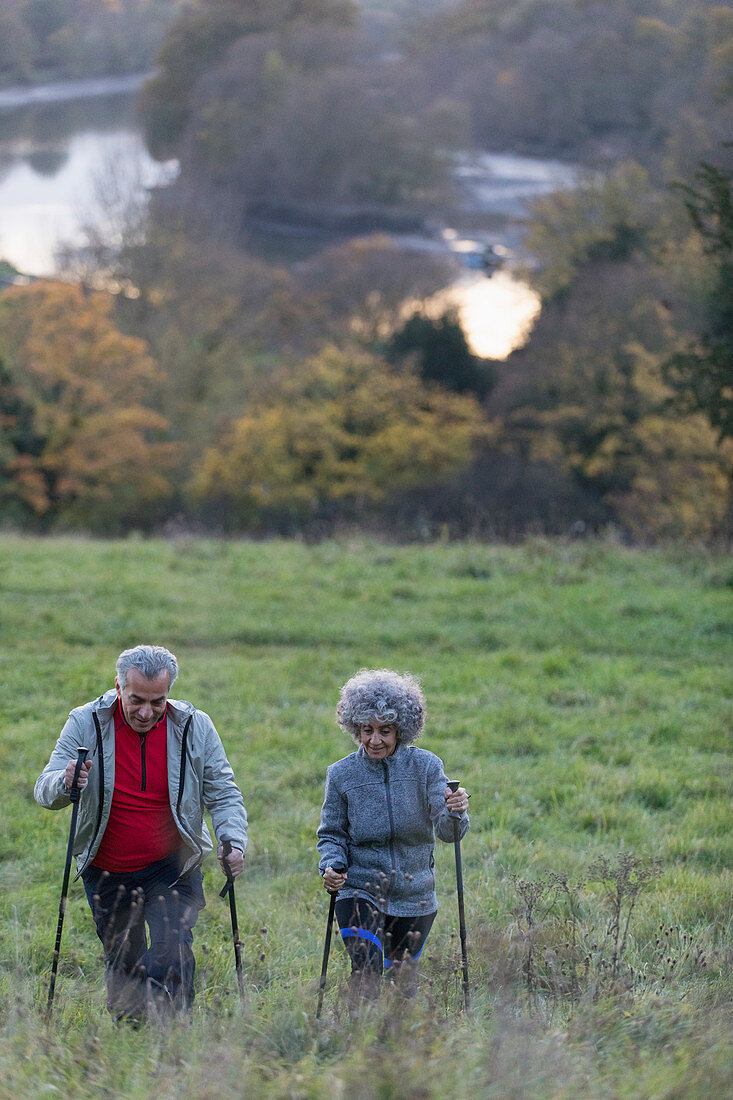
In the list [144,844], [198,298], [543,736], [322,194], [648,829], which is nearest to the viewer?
[144,844]

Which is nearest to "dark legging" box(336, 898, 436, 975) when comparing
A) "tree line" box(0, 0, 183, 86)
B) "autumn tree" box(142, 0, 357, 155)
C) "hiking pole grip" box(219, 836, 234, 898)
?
"hiking pole grip" box(219, 836, 234, 898)

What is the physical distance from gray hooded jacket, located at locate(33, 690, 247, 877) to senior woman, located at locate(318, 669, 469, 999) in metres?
0.41

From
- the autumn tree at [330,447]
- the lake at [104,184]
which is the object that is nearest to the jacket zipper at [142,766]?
the autumn tree at [330,447]

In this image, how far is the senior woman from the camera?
3949mm

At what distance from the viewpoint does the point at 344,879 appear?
3.89 meters

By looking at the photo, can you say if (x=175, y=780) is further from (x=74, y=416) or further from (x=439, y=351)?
(x=439, y=351)

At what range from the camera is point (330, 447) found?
36188 mm

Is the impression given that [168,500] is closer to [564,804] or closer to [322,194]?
[564,804]

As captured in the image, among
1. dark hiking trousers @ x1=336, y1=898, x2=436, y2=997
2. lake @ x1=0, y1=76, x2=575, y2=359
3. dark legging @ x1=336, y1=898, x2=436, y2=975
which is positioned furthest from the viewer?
lake @ x1=0, y1=76, x2=575, y2=359

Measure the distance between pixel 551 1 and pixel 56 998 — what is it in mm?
92070

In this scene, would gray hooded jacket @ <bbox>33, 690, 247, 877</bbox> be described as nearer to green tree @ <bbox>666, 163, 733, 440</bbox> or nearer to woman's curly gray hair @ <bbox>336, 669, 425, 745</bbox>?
woman's curly gray hair @ <bbox>336, 669, 425, 745</bbox>

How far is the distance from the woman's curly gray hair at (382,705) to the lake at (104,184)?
4302 cm

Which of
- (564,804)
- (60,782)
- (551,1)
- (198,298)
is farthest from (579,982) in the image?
(551,1)

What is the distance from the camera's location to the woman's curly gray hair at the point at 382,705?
3.94 m
